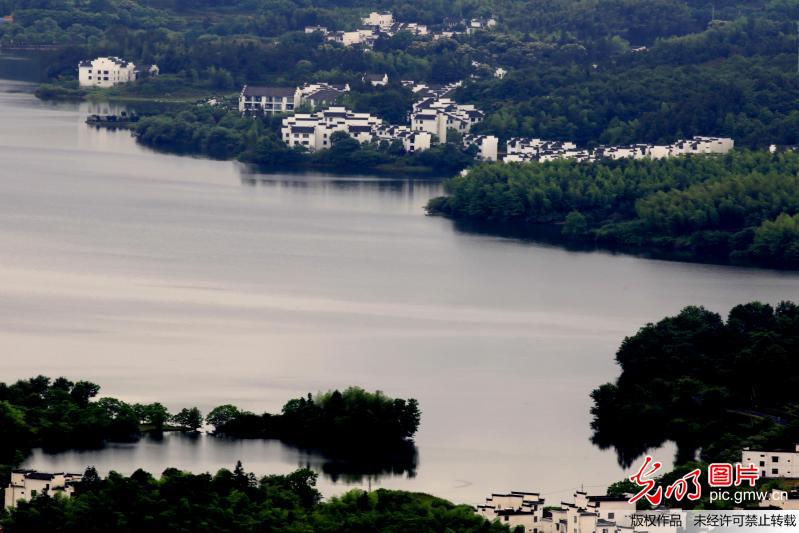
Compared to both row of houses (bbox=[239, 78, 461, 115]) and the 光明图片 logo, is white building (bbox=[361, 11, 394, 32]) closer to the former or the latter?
row of houses (bbox=[239, 78, 461, 115])

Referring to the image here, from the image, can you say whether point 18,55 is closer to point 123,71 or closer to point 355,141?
point 123,71

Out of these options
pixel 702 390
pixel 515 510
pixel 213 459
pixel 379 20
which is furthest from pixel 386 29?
pixel 515 510

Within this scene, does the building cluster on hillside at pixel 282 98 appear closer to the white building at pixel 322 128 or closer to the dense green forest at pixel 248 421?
the white building at pixel 322 128

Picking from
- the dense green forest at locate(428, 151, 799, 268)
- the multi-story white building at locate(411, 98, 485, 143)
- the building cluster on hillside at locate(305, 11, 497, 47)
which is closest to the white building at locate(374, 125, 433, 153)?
the multi-story white building at locate(411, 98, 485, 143)

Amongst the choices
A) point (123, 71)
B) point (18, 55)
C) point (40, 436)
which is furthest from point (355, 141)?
point (40, 436)

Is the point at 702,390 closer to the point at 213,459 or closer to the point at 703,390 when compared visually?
the point at 703,390
